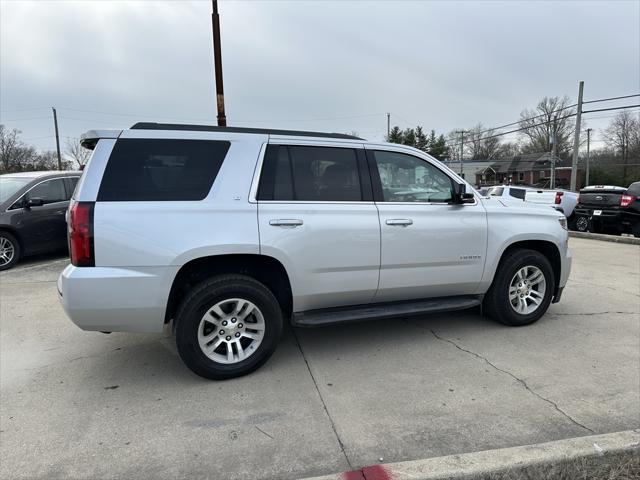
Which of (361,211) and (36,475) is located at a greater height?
(361,211)

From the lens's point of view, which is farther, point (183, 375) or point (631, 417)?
point (183, 375)

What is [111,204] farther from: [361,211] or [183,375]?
[361,211]

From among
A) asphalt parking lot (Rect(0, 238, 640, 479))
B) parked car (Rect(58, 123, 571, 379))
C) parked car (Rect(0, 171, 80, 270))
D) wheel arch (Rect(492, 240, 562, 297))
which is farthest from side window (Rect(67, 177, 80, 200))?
wheel arch (Rect(492, 240, 562, 297))

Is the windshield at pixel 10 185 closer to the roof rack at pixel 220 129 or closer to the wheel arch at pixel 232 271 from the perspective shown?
the roof rack at pixel 220 129

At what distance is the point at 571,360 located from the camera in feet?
13.1

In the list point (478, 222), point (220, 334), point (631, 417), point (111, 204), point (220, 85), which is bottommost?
point (631, 417)

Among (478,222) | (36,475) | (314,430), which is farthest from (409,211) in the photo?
(36,475)

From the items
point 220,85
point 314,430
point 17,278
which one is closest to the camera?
point 314,430

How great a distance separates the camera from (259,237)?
138 inches

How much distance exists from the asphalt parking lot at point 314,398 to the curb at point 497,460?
5.7 inches

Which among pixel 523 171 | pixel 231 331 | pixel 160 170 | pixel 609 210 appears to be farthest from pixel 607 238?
pixel 523 171

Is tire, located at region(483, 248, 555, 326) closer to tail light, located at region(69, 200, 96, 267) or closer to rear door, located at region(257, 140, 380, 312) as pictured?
rear door, located at region(257, 140, 380, 312)

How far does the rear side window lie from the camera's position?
10.8ft

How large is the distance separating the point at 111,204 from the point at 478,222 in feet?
10.7
